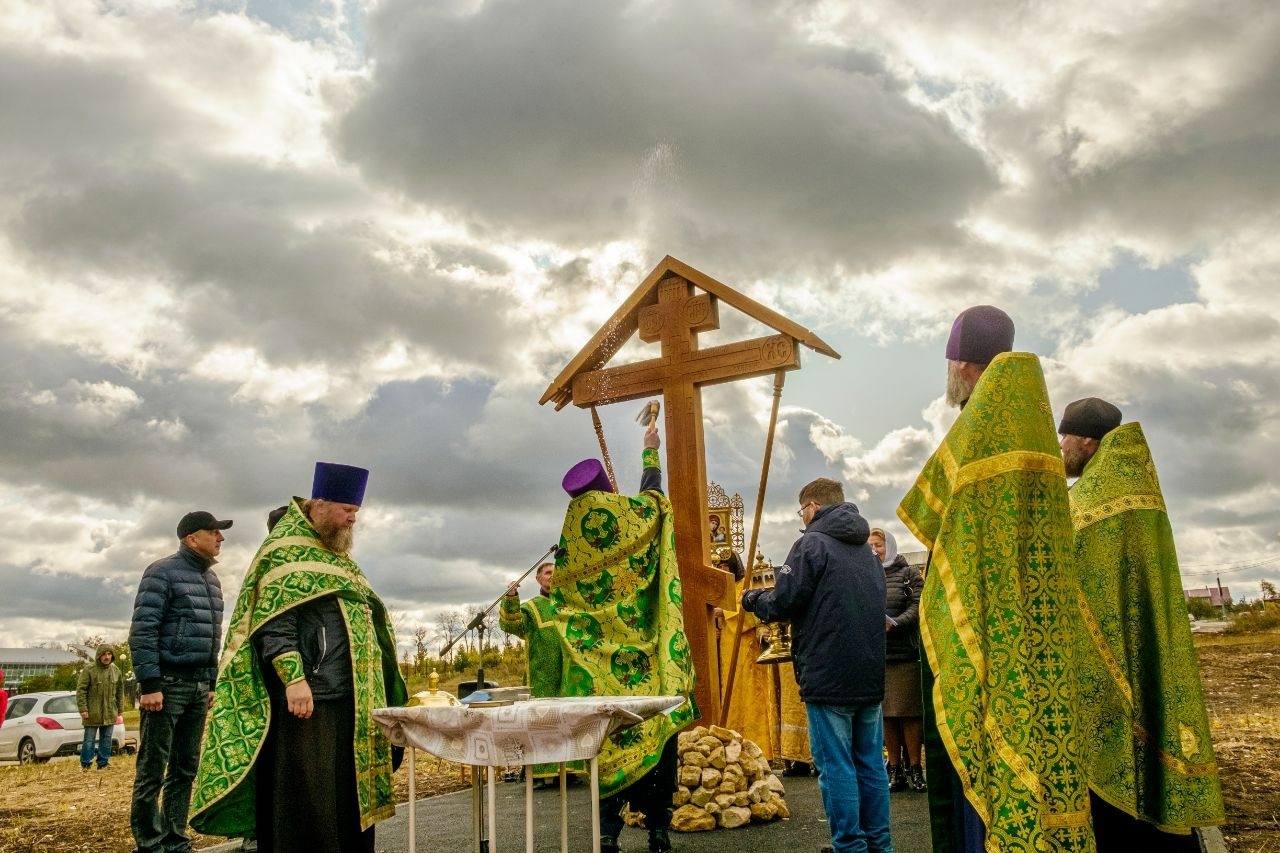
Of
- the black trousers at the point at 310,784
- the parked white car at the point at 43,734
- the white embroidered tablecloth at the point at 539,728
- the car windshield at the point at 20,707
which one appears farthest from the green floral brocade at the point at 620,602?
the car windshield at the point at 20,707

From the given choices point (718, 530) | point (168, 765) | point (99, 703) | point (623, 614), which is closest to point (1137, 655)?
point (623, 614)

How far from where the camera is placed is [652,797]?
18.1 feet

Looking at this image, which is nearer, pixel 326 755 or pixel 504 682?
pixel 326 755

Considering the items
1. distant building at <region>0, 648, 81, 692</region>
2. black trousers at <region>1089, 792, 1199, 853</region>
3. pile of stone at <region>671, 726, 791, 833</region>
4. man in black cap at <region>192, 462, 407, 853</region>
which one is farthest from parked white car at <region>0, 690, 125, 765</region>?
distant building at <region>0, 648, 81, 692</region>

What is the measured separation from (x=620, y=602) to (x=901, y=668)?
2.73m

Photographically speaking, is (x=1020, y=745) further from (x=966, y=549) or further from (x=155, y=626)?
(x=155, y=626)

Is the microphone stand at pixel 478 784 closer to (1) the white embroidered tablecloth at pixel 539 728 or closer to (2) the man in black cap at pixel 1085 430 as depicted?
(1) the white embroidered tablecloth at pixel 539 728

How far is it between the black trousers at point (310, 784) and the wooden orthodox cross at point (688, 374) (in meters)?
2.72

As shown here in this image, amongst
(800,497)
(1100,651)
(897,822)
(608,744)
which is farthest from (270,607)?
(897,822)

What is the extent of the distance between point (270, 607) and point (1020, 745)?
131 inches

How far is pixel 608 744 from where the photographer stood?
5164 mm

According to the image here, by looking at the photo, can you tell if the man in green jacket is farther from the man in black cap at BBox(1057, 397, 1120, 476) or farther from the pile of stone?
the man in black cap at BBox(1057, 397, 1120, 476)

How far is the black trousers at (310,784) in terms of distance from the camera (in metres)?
4.48

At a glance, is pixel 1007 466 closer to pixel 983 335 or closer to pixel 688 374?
pixel 983 335
